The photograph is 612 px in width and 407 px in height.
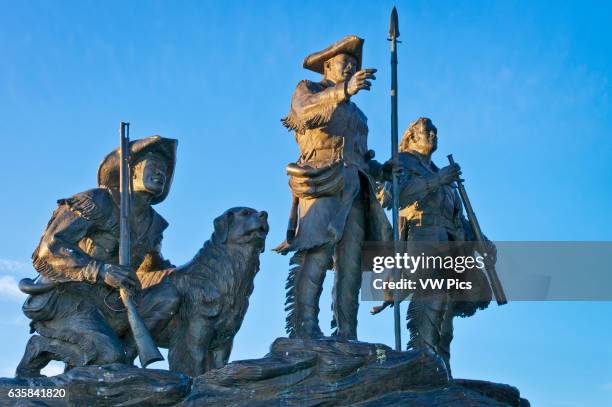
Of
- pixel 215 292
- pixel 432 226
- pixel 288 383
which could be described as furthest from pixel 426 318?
pixel 288 383

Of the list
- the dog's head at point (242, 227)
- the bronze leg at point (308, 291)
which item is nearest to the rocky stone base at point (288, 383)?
the bronze leg at point (308, 291)

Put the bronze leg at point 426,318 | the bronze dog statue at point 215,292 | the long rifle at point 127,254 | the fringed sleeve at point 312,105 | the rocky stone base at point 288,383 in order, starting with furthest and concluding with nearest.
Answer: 1. the bronze leg at point 426,318
2. the fringed sleeve at point 312,105
3. the bronze dog statue at point 215,292
4. the long rifle at point 127,254
5. the rocky stone base at point 288,383

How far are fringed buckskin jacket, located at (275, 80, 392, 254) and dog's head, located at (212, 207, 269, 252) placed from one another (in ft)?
0.94

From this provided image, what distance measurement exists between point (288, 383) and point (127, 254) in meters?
1.84

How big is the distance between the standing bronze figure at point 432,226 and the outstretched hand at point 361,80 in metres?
1.32

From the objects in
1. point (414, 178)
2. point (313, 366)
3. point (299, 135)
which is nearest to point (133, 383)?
point (313, 366)

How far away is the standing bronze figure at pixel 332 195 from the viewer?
31.3ft

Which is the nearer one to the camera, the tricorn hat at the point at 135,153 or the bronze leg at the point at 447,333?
the tricorn hat at the point at 135,153

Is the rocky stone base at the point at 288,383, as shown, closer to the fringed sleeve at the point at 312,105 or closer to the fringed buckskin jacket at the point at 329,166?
the fringed buckskin jacket at the point at 329,166

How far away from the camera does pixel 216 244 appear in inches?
381

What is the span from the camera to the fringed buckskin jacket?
9641mm

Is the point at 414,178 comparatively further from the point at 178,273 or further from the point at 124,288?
the point at 124,288

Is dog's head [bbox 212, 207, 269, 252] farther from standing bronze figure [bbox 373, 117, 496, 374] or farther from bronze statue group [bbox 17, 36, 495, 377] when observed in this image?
standing bronze figure [bbox 373, 117, 496, 374]

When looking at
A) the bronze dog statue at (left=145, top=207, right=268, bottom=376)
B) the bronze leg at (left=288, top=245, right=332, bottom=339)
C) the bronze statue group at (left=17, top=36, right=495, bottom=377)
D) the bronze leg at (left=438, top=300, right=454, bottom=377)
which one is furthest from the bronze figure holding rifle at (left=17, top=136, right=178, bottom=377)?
the bronze leg at (left=438, top=300, right=454, bottom=377)
